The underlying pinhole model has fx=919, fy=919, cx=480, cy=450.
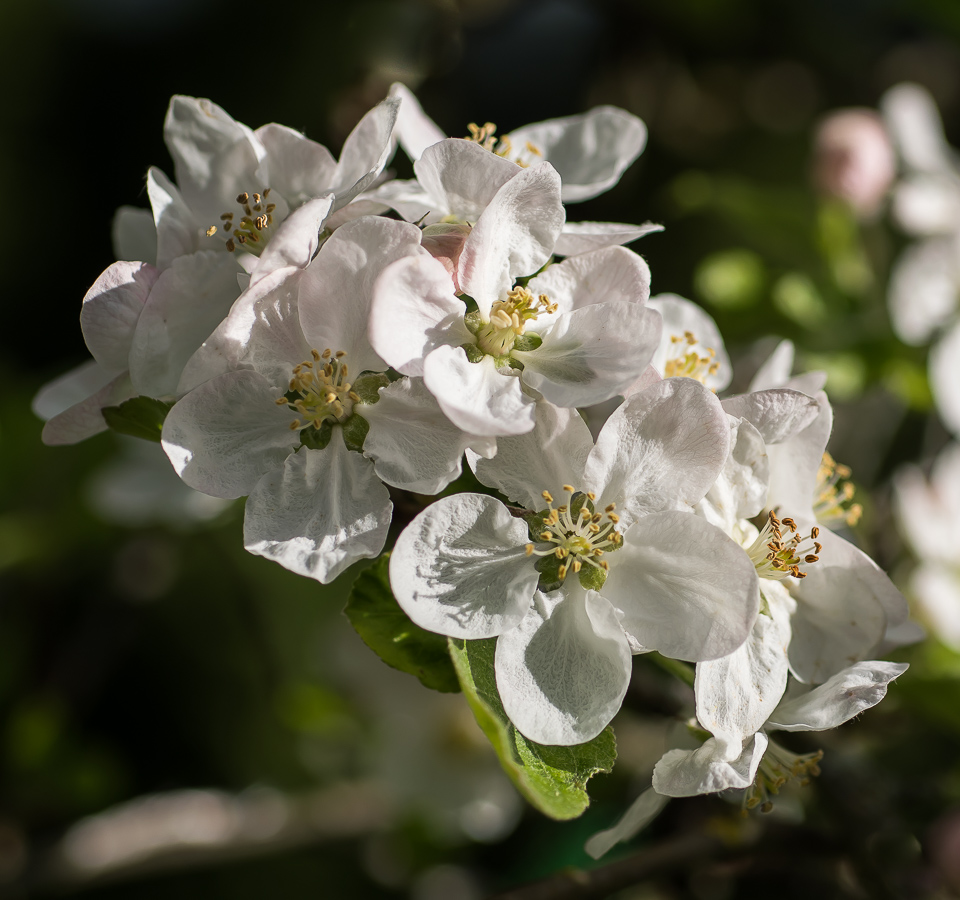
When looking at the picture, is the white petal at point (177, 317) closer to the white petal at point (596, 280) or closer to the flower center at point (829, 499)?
the white petal at point (596, 280)

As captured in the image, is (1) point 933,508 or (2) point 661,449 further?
(1) point 933,508

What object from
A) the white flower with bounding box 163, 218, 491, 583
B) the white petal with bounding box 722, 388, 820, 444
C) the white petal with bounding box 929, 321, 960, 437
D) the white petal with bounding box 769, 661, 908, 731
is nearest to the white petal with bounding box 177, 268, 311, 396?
the white flower with bounding box 163, 218, 491, 583

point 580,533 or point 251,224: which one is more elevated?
point 251,224

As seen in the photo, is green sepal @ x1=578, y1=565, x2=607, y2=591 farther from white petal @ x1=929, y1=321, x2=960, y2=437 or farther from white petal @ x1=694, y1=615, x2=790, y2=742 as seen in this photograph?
white petal @ x1=929, y1=321, x2=960, y2=437

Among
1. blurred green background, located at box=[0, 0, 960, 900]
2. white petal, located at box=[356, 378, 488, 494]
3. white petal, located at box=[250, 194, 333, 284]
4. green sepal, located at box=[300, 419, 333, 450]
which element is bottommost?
blurred green background, located at box=[0, 0, 960, 900]

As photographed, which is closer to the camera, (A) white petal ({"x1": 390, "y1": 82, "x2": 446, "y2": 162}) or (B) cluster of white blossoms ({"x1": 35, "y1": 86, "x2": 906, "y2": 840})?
(B) cluster of white blossoms ({"x1": 35, "y1": 86, "x2": 906, "y2": 840})

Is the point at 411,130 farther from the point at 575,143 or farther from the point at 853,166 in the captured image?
the point at 853,166

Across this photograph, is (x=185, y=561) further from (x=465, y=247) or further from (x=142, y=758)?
(x=465, y=247)

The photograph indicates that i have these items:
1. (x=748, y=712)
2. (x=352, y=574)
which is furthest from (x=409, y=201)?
(x=352, y=574)
